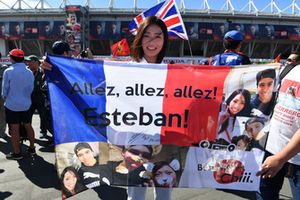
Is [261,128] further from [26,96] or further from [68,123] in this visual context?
[26,96]

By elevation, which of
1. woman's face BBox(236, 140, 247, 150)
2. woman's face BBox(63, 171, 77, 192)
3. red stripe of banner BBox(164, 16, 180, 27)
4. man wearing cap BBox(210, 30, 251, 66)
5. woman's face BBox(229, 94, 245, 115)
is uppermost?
red stripe of banner BBox(164, 16, 180, 27)

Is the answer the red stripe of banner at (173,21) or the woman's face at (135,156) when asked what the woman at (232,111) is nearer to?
the woman's face at (135,156)

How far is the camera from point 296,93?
2400mm

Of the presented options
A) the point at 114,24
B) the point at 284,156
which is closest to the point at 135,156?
the point at 284,156

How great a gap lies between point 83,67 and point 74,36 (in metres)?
37.1

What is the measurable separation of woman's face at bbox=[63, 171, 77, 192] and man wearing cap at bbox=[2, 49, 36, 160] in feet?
11.9

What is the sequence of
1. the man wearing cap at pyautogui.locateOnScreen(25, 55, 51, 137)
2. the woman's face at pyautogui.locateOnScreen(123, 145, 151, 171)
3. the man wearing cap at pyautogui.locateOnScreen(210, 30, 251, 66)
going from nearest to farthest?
the woman's face at pyautogui.locateOnScreen(123, 145, 151, 171) < the man wearing cap at pyautogui.locateOnScreen(210, 30, 251, 66) < the man wearing cap at pyautogui.locateOnScreen(25, 55, 51, 137)

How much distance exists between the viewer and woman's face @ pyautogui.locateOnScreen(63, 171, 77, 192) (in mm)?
2742

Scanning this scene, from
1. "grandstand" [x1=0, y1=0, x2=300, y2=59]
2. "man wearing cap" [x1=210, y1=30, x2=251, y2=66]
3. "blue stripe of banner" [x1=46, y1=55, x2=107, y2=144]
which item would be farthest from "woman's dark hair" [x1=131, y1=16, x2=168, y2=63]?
"grandstand" [x1=0, y1=0, x2=300, y2=59]

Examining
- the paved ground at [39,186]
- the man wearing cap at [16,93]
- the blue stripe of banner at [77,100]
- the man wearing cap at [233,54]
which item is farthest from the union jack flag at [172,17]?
the blue stripe of banner at [77,100]

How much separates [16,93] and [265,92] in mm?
4560

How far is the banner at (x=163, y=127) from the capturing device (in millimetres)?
2732

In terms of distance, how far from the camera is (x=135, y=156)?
2.72 m

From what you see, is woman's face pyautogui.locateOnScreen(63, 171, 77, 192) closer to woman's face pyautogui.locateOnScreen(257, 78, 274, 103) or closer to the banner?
the banner
